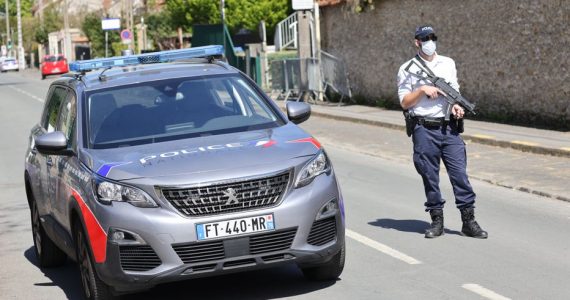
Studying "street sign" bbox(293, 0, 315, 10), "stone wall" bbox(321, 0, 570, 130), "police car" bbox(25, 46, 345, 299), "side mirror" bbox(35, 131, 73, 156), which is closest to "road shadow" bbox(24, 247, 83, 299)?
"police car" bbox(25, 46, 345, 299)

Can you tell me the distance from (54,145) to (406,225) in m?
3.88

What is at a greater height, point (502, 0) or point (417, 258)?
point (502, 0)

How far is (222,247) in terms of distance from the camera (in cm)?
676

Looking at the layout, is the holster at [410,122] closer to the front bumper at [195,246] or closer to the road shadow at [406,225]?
the road shadow at [406,225]

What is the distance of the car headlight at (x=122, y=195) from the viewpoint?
22.0 ft

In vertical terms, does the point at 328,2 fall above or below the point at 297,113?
above

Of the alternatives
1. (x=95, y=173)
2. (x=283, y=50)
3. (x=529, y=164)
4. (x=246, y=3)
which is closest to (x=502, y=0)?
(x=529, y=164)

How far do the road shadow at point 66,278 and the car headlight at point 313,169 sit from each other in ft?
6.64

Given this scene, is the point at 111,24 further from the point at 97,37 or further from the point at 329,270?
the point at 329,270

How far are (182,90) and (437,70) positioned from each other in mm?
2348

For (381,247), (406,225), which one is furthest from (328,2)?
(381,247)

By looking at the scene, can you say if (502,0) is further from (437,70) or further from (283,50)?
(283,50)

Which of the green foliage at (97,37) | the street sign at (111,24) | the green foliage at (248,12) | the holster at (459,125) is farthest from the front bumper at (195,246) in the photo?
the green foliage at (97,37)

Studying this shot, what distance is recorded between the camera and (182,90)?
8.22 meters
